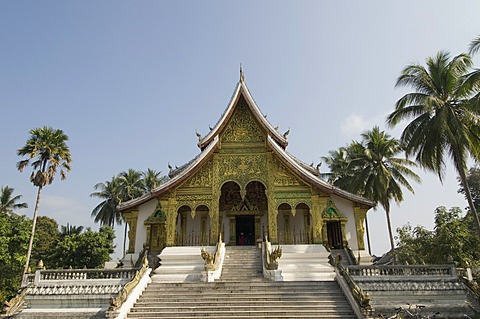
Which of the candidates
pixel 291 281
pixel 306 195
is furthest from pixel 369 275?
pixel 306 195

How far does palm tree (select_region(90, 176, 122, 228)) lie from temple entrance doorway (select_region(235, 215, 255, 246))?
20.4 meters

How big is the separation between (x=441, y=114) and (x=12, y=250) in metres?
20.8

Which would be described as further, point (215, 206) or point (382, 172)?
point (382, 172)

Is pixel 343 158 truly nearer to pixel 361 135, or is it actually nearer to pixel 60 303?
pixel 361 135

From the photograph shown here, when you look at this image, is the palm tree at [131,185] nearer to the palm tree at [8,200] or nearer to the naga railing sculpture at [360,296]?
the palm tree at [8,200]

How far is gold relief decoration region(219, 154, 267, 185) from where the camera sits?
15023 millimetres

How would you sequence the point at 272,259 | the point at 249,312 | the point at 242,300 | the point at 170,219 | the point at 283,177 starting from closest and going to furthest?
the point at 249,312
the point at 242,300
the point at 272,259
the point at 170,219
the point at 283,177

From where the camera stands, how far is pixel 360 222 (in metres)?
16.0

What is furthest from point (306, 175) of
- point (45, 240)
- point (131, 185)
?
point (45, 240)

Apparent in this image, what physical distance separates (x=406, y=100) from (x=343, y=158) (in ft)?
53.8

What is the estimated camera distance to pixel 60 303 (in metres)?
10.2

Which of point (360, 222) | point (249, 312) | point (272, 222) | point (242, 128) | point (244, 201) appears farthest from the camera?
point (244, 201)

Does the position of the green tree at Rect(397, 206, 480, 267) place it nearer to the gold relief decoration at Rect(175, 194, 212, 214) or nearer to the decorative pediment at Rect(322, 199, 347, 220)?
the decorative pediment at Rect(322, 199, 347, 220)

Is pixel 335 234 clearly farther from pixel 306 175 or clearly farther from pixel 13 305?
pixel 13 305
